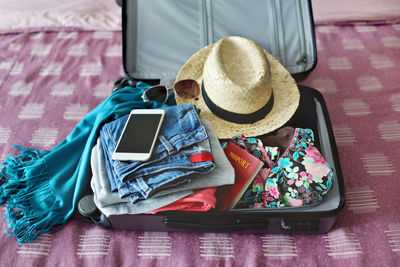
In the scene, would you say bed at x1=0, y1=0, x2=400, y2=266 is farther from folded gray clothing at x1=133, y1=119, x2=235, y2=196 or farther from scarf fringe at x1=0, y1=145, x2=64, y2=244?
folded gray clothing at x1=133, y1=119, x2=235, y2=196

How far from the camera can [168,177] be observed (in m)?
0.73

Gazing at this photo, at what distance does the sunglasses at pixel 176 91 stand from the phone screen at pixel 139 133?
0.54 feet

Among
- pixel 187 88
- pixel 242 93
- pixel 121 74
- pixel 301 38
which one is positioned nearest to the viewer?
pixel 242 93

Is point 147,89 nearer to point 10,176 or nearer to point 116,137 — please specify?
point 116,137

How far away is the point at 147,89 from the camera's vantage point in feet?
3.34

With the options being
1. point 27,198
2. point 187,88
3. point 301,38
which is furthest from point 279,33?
point 27,198

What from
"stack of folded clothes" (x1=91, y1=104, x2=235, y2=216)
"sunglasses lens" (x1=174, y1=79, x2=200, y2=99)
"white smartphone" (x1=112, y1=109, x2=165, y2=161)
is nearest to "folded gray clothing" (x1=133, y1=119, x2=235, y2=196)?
"stack of folded clothes" (x1=91, y1=104, x2=235, y2=216)

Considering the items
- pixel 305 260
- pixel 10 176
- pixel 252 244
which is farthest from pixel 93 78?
pixel 305 260

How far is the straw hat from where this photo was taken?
902mm

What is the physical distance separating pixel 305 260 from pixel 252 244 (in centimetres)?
13

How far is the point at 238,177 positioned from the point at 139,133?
277 millimetres

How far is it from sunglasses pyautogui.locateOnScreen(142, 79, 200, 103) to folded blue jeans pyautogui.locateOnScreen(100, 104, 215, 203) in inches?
7.8

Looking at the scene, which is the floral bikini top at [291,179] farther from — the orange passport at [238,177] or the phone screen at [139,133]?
the phone screen at [139,133]

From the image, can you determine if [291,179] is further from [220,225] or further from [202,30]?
[202,30]
